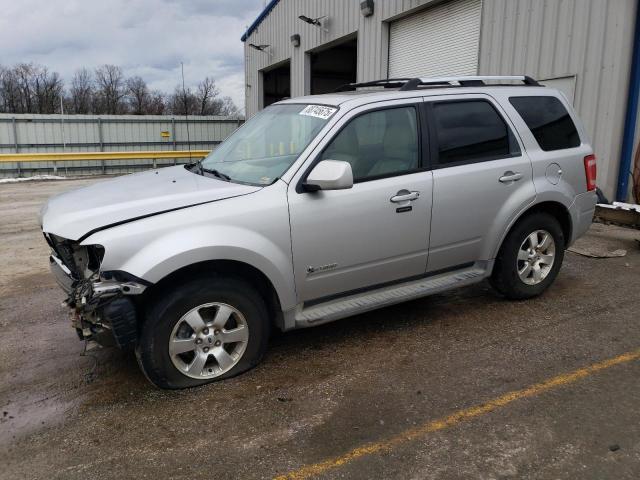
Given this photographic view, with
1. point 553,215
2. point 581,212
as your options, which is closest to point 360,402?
point 553,215

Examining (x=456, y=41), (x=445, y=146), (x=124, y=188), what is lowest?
(x=124, y=188)

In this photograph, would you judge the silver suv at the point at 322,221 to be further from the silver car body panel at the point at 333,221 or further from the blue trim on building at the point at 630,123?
the blue trim on building at the point at 630,123

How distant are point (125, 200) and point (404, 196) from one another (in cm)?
194

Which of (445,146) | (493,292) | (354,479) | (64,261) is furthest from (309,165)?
(493,292)

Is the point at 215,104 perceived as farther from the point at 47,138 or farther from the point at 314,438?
the point at 314,438

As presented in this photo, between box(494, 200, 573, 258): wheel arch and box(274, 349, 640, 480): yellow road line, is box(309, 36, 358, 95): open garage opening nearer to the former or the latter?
box(494, 200, 573, 258): wheel arch

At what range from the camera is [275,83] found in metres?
23.1

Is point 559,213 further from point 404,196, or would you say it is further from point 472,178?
point 404,196

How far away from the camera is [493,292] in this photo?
529cm

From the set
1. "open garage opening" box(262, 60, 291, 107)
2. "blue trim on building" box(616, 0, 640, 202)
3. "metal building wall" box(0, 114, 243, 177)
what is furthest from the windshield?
"open garage opening" box(262, 60, 291, 107)

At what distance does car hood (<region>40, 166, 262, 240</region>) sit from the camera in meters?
3.25

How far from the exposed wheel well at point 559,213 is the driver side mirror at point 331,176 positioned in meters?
1.94

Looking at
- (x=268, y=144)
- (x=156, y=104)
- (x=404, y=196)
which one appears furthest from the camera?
(x=156, y=104)

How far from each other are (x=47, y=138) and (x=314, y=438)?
22.6 metres
